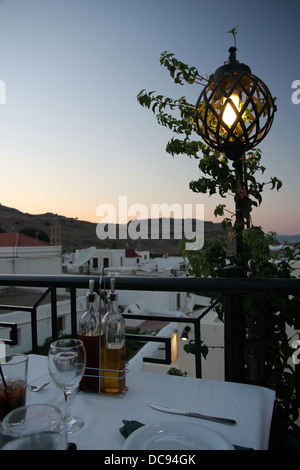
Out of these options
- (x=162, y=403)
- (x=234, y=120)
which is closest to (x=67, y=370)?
(x=162, y=403)

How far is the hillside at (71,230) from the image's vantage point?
33.6 metres

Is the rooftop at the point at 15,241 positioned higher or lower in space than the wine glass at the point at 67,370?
higher

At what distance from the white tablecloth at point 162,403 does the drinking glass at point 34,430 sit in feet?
0.67

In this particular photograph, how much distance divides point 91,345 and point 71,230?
33.8 meters

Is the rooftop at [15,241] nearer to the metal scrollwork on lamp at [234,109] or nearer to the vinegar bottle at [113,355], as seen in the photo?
the metal scrollwork on lamp at [234,109]

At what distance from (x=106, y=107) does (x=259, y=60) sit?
4.20m

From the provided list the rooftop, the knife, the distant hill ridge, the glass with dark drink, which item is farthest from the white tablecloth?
the distant hill ridge

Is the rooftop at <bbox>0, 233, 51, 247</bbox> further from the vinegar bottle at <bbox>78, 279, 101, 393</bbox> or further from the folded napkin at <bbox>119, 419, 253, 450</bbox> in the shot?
the folded napkin at <bbox>119, 419, 253, 450</bbox>

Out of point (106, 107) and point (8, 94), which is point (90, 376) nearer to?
point (8, 94)

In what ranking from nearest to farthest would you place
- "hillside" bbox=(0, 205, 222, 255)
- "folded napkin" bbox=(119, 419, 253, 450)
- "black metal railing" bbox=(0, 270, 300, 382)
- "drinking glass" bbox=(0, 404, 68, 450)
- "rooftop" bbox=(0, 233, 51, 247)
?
"drinking glass" bbox=(0, 404, 68, 450) < "folded napkin" bbox=(119, 419, 253, 450) < "black metal railing" bbox=(0, 270, 300, 382) < "rooftop" bbox=(0, 233, 51, 247) < "hillside" bbox=(0, 205, 222, 255)

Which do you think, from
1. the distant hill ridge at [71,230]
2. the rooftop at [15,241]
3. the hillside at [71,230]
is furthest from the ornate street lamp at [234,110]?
the hillside at [71,230]

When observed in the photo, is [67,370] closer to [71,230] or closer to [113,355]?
[113,355]

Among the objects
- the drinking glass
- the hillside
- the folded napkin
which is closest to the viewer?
the drinking glass

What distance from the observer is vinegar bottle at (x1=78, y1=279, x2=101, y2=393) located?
832 millimetres
